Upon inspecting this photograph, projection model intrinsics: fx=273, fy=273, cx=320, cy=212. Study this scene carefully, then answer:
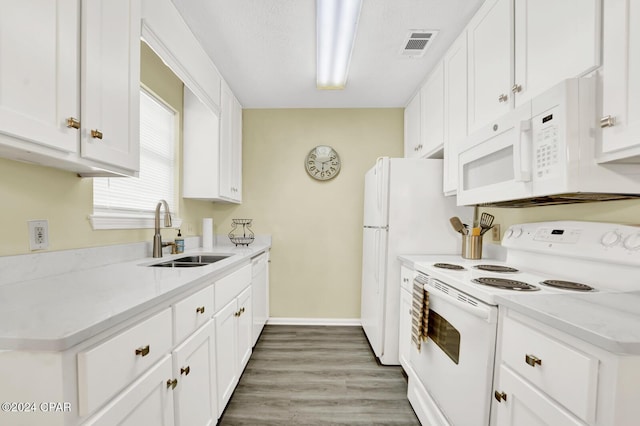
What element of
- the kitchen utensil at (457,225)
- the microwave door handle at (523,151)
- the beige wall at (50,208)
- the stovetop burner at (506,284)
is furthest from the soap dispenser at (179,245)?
the microwave door handle at (523,151)

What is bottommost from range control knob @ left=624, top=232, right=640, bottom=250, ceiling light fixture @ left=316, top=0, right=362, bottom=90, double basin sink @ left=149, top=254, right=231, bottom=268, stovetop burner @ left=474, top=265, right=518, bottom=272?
double basin sink @ left=149, top=254, right=231, bottom=268

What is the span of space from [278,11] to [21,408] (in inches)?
82.3

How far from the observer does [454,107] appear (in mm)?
1988

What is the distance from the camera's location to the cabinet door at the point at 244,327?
1.92m

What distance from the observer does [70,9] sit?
957 mm

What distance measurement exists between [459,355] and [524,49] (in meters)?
1.49

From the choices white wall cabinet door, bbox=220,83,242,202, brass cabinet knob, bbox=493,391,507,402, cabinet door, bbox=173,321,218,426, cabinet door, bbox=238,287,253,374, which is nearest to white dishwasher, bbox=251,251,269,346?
cabinet door, bbox=238,287,253,374

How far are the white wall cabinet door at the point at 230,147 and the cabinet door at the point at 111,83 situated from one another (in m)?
1.23

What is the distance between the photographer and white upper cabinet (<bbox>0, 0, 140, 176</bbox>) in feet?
2.63

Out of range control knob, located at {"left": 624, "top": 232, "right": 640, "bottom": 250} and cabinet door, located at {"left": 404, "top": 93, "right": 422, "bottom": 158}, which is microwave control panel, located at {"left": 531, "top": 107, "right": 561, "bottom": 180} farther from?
cabinet door, located at {"left": 404, "top": 93, "right": 422, "bottom": 158}

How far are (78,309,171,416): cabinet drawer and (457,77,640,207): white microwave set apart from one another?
1.56 meters

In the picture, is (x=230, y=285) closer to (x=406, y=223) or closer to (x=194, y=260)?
(x=194, y=260)

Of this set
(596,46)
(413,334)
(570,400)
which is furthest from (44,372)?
(596,46)

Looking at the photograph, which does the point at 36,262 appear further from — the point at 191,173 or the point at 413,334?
the point at 413,334
